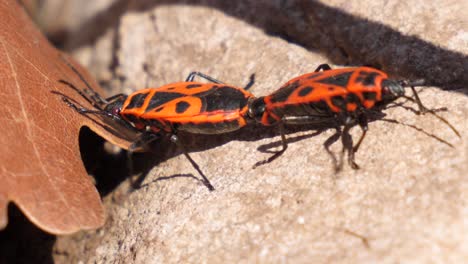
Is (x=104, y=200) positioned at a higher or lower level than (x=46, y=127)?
lower

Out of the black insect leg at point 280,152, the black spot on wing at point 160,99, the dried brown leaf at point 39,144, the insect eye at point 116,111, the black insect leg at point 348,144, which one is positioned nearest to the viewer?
the dried brown leaf at point 39,144

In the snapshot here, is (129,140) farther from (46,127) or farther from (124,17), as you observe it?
(124,17)

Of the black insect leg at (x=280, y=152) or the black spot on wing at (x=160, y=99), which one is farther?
the black spot on wing at (x=160, y=99)

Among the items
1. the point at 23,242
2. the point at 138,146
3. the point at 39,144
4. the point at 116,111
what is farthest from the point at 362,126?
the point at 23,242

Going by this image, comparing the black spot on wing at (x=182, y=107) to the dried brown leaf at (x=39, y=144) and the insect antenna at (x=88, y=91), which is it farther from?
the insect antenna at (x=88, y=91)

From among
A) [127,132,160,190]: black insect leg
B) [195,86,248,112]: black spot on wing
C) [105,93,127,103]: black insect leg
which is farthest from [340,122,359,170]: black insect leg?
[105,93,127,103]: black insect leg

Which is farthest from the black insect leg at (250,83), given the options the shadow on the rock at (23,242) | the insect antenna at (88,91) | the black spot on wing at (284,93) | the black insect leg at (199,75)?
the shadow on the rock at (23,242)

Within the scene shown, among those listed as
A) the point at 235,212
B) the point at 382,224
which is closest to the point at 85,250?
the point at 235,212
